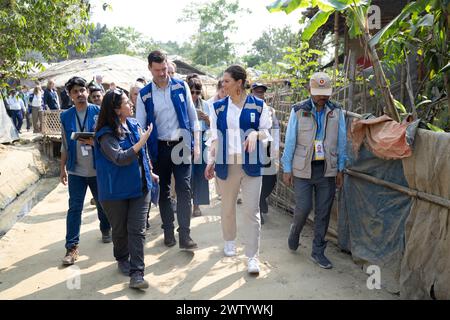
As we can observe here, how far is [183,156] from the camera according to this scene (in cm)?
474

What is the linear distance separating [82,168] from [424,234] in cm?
348

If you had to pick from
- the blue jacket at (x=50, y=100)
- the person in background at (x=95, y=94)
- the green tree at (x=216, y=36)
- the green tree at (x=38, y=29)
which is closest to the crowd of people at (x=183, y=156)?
the person in background at (x=95, y=94)

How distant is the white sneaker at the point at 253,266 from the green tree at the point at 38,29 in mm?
3431

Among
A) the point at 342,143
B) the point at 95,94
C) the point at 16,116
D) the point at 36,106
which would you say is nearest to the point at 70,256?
the point at 95,94

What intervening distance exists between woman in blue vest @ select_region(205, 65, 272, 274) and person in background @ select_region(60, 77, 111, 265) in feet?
4.74

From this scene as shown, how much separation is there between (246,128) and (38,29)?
9.84 ft

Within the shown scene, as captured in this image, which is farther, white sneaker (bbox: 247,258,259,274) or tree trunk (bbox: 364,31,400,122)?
white sneaker (bbox: 247,258,259,274)

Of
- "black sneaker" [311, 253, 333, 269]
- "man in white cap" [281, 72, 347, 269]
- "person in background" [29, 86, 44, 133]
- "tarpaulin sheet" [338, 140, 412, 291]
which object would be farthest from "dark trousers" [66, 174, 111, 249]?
"person in background" [29, 86, 44, 133]

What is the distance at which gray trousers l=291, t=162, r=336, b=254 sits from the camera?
440cm

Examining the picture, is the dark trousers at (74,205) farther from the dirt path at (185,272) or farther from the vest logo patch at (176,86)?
the vest logo patch at (176,86)

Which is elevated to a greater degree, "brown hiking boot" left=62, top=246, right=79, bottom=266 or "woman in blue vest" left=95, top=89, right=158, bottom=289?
"woman in blue vest" left=95, top=89, right=158, bottom=289

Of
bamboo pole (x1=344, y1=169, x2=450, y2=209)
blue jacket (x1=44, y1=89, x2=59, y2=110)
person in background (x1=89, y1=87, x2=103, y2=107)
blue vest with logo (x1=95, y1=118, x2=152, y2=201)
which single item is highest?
blue jacket (x1=44, y1=89, x2=59, y2=110)

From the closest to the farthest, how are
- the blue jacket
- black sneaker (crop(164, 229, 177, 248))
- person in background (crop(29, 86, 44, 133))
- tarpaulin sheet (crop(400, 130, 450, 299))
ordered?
tarpaulin sheet (crop(400, 130, 450, 299)) → black sneaker (crop(164, 229, 177, 248)) → the blue jacket → person in background (crop(29, 86, 44, 133))

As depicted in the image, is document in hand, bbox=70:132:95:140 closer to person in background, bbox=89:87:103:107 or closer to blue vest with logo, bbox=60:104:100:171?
blue vest with logo, bbox=60:104:100:171
